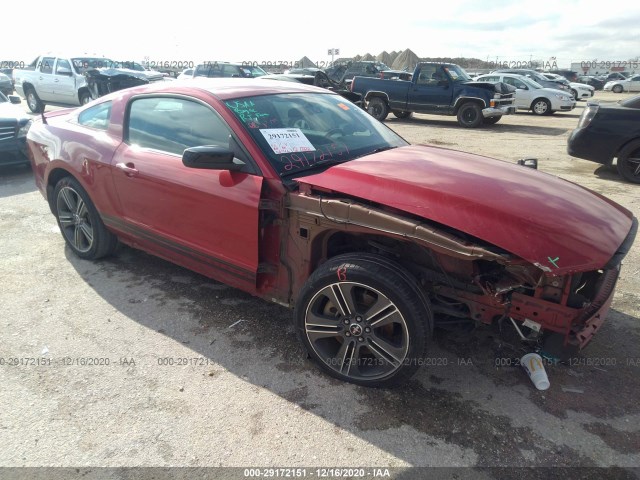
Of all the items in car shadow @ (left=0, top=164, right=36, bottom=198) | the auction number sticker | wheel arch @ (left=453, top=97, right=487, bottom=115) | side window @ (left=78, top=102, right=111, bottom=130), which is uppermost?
the auction number sticker

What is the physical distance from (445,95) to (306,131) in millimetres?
12058

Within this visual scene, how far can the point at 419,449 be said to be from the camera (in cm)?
221

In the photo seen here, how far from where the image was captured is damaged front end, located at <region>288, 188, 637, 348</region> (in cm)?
220

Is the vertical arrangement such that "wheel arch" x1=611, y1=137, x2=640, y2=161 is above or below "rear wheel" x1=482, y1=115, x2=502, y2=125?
above

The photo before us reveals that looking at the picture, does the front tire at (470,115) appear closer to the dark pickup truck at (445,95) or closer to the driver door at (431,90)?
the dark pickup truck at (445,95)

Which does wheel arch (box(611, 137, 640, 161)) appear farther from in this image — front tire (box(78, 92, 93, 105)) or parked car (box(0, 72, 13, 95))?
parked car (box(0, 72, 13, 95))

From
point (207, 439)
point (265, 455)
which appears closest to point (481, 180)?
point (265, 455)

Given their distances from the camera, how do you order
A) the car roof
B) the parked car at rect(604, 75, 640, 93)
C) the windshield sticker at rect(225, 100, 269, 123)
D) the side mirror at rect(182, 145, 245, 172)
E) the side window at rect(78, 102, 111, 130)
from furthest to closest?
the parked car at rect(604, 75, 640, 93) < the side window at rect(78, 102, 111, 130) < the car roof < the windshield sticker at rect(225, 100, 269, 123) < the side mirror at rect(182, 145, 245, 172)

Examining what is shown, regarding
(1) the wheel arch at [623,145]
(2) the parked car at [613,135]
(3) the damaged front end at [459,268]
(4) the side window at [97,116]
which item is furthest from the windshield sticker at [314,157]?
(1) the wheel arch at [623,145]

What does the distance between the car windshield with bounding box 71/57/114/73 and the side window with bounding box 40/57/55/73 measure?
3.18ft

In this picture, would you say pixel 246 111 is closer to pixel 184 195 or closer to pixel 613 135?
pixel 184 195

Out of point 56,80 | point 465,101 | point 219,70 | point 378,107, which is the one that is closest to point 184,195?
point 465,101

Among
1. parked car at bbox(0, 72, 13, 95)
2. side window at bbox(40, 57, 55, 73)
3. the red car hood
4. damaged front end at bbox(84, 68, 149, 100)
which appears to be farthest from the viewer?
parked car at bbox(0, 72, 13, 95)

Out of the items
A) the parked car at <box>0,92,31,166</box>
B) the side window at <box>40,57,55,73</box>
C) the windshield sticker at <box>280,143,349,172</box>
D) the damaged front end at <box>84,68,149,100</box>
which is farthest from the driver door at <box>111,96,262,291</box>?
the side window at <box>40,57,55,73</box>
